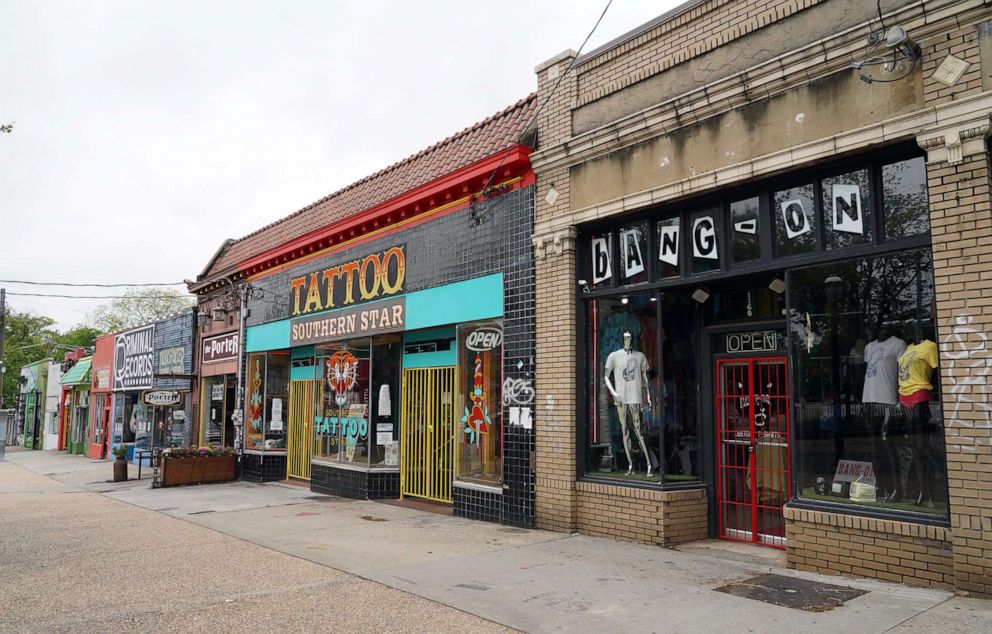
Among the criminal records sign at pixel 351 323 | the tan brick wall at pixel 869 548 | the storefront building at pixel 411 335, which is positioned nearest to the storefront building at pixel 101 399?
the storefront building at pixel 411 335

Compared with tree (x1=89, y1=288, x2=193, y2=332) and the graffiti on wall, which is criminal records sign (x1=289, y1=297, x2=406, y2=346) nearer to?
the graffiti on wall

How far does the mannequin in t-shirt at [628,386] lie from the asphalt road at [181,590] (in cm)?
386

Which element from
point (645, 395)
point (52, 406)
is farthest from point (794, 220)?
point (52, 406)

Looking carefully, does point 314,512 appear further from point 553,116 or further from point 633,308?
point 553,116

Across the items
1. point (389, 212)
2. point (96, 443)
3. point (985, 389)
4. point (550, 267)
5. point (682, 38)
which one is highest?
point (682, 38)

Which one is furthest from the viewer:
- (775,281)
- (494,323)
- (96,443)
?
(96,443)

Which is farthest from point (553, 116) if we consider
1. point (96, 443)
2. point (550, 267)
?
point (96, 443)

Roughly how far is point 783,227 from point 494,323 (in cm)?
483

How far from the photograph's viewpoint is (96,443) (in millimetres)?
30250

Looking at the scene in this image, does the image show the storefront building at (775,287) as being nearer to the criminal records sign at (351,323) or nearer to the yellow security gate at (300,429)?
the criminal records sign at (351,323)

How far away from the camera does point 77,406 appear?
3478 centimetres

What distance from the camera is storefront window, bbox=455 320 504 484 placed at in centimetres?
1096

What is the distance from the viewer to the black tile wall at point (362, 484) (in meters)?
13.3

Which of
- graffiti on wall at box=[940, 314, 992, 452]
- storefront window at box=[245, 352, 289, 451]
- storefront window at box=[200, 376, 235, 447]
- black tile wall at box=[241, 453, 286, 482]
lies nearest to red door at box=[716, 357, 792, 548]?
graffiti on wall at box=[940, 314, 992, 452]
